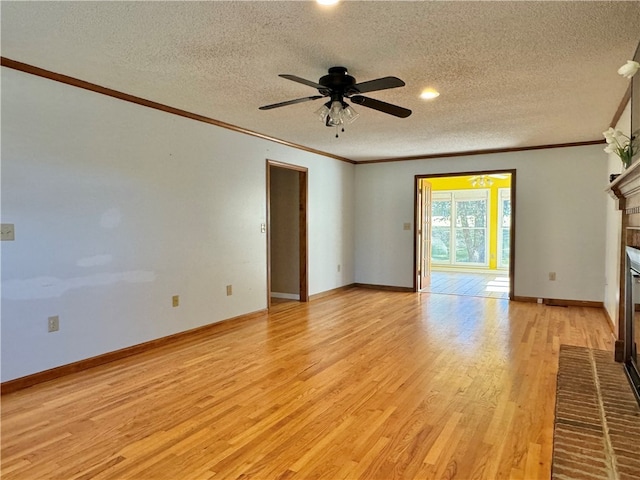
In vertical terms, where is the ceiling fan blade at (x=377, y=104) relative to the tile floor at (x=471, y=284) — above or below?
above

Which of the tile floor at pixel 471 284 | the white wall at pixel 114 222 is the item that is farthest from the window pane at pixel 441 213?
the white wall at pixel 114 222

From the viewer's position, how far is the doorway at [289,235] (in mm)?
6156

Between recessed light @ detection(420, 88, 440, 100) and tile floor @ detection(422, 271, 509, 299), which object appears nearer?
recessed light @ detection(420, 88, 440, 100)

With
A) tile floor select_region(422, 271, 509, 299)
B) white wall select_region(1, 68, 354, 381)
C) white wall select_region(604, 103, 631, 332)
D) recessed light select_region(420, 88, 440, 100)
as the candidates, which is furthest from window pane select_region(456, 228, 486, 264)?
recessed light select_region(420, 88, 440, 100)

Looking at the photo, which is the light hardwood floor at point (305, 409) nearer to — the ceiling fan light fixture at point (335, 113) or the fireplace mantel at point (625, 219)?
the fireplace mantel at point (625, 219)

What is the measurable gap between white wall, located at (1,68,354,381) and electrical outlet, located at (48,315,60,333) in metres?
0.04

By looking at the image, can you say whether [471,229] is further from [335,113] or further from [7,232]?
[7,232]

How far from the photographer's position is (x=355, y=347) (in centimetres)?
384

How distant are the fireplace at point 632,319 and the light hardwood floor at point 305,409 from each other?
1.63 ft

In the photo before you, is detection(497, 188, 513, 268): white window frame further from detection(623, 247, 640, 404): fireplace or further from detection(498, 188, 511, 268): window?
detection(623, 247, 640, 404): fireplace

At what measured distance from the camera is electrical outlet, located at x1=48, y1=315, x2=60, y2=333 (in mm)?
3080

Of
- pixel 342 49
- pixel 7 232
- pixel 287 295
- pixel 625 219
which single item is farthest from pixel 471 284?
pixel 7 232

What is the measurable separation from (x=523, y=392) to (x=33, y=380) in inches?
136

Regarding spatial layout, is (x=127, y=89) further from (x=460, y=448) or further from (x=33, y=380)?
(x=460, y=448)
